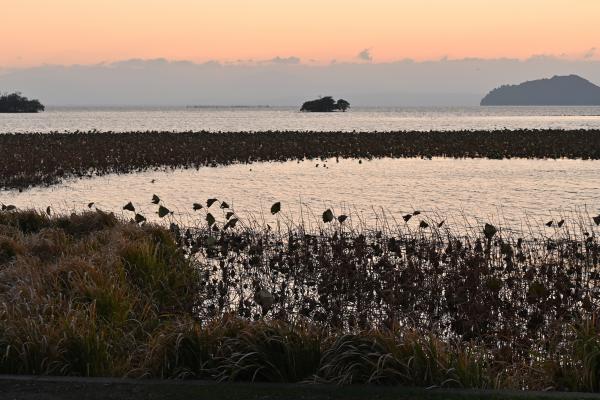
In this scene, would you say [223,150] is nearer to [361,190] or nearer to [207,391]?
[361,190]

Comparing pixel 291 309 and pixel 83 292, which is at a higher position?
pixel 83 292

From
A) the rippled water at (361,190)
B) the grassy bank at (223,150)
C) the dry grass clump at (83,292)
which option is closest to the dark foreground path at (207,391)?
the dry grass clump at (83,292)

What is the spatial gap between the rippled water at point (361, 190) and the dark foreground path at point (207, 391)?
1217 cm

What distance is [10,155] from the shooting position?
136 feet

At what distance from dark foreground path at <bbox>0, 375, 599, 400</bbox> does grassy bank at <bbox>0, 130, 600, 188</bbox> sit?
82.7ft

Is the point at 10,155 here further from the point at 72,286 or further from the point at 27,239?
the point at 72,286

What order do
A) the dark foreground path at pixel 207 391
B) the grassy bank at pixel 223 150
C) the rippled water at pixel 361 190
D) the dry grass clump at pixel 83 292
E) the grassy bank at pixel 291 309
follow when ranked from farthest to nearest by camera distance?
the grassy bank at pixel 223 150 → the rippled water at pixel 361 190 → the dry grass clump at pixel 83 292 → the grassy bank at pixel 291 309 → the dark foreground path at pixel 207 391

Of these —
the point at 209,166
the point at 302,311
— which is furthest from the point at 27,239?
the point at 209,166

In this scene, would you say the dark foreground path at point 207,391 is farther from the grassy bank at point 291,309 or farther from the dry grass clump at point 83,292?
the dry grass clump at point 83,292

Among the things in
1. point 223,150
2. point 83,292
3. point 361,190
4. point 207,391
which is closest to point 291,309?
point 83,292

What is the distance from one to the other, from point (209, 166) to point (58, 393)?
35094 mm

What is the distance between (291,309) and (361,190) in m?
18.0

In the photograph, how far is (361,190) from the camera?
28969 millimetres

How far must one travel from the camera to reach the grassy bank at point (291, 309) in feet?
22.9
